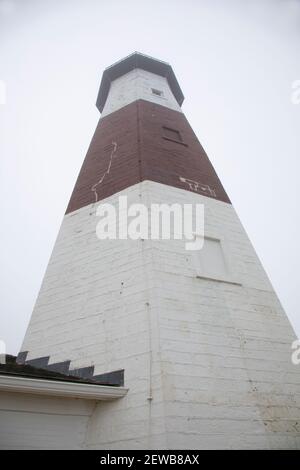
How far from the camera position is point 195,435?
4.57m

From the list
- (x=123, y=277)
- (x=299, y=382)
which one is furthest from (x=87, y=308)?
(x=299, y=382)

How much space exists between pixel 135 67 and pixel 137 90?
274cm

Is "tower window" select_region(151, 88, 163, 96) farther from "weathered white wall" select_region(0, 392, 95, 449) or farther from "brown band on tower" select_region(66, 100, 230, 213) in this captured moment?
"weathered white wall" select_region(0, 392, 95, 449)

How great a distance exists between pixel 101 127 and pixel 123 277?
298 inches

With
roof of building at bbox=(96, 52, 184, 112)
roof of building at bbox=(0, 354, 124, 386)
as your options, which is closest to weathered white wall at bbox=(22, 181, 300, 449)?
roof of building at bbox=(0, 354, 124, 386)

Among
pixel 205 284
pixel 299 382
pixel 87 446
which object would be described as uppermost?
pixel 205 284

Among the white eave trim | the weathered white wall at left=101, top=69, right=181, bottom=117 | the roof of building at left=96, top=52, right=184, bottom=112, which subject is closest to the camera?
the white eave trim

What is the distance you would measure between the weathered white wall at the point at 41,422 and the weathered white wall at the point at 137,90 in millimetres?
10653

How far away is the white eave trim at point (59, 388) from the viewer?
4.47m

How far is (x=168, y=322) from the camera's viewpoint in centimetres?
561

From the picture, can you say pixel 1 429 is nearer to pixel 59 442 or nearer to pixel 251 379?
pixel 59 442

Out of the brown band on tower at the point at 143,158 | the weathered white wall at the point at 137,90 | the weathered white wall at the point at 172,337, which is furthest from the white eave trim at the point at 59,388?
the weathered white wall at the point at 137,90

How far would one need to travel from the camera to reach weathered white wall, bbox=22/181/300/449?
479cm

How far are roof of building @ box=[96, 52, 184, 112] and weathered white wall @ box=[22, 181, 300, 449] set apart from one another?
375 inches
